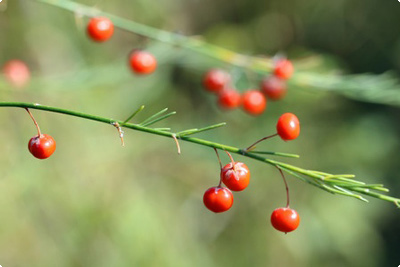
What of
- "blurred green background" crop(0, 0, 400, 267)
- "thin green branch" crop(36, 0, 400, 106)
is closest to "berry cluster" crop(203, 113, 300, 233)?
"thin green branch" crop(36, 0, 400, 106)

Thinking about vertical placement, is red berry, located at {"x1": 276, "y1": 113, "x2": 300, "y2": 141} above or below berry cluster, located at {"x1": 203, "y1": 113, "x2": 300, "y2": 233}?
above

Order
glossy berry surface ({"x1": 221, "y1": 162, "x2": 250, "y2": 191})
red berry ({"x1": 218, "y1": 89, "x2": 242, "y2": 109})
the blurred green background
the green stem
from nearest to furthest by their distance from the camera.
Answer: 1. glossy berry surface ({"x1": 221, "y1": 162, "x2": 250, "y2": 191})
2. the green stem
3. red berry ({"x1": 218, "y1": 89, "x2": 242, "y2": 109})
4. the blurred green background

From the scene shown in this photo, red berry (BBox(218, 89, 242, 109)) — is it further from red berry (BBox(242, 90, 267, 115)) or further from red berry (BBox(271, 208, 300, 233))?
red berry (BBox(271, 208, 300, 233))

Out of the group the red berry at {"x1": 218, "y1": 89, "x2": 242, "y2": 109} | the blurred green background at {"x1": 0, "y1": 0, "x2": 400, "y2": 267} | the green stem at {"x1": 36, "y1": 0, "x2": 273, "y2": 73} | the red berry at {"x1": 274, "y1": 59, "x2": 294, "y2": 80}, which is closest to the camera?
the green stem at {"x1": 36, "y1": 0, "x2": 273, "y2": 73}

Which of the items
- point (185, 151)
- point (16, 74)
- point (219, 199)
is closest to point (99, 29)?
point (16, 74)

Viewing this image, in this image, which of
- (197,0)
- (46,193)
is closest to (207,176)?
(46,193)

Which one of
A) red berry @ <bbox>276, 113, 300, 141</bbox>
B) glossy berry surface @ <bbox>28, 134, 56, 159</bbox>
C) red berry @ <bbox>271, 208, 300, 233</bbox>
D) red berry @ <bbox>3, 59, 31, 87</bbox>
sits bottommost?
red berry @ <bbox>271, 208, 300, 233</bbox>

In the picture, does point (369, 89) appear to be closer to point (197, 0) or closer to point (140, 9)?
point (140, 9)
